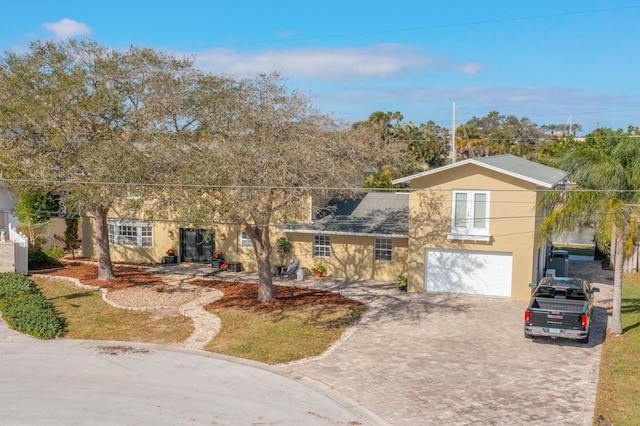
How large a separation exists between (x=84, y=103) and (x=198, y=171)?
7.27m

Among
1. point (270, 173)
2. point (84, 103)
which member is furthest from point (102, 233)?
point (270, 173)

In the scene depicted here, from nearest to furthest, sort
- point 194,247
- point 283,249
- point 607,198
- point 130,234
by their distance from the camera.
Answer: point 607,198, point 283,249, point 194,247, point 130,234

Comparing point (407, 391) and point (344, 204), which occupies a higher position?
point (344, 204)

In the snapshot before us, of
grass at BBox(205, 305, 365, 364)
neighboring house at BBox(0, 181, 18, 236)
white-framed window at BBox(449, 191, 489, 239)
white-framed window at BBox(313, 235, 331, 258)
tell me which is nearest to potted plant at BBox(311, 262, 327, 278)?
white-framed window at BBox(313, 235, 331, 258)

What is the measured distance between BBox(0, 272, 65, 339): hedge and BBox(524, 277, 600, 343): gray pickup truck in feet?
48.3

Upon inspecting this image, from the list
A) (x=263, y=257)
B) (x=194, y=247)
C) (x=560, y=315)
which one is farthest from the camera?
(x=194, y=247)

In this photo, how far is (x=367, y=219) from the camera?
90.7 feet

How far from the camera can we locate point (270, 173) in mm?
17688

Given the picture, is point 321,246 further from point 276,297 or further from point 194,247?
point 194,247

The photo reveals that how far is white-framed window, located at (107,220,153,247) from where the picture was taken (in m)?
31.3

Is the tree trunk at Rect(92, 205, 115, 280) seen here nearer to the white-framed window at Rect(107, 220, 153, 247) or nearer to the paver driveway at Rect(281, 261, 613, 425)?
the white-framed window at Rect(107, 220, 153, 247)

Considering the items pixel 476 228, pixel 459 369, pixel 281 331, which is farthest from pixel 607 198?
pixel 281 331

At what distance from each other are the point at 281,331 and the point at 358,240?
32.2 ft

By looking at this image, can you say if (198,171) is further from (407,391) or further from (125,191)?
(407,391)
